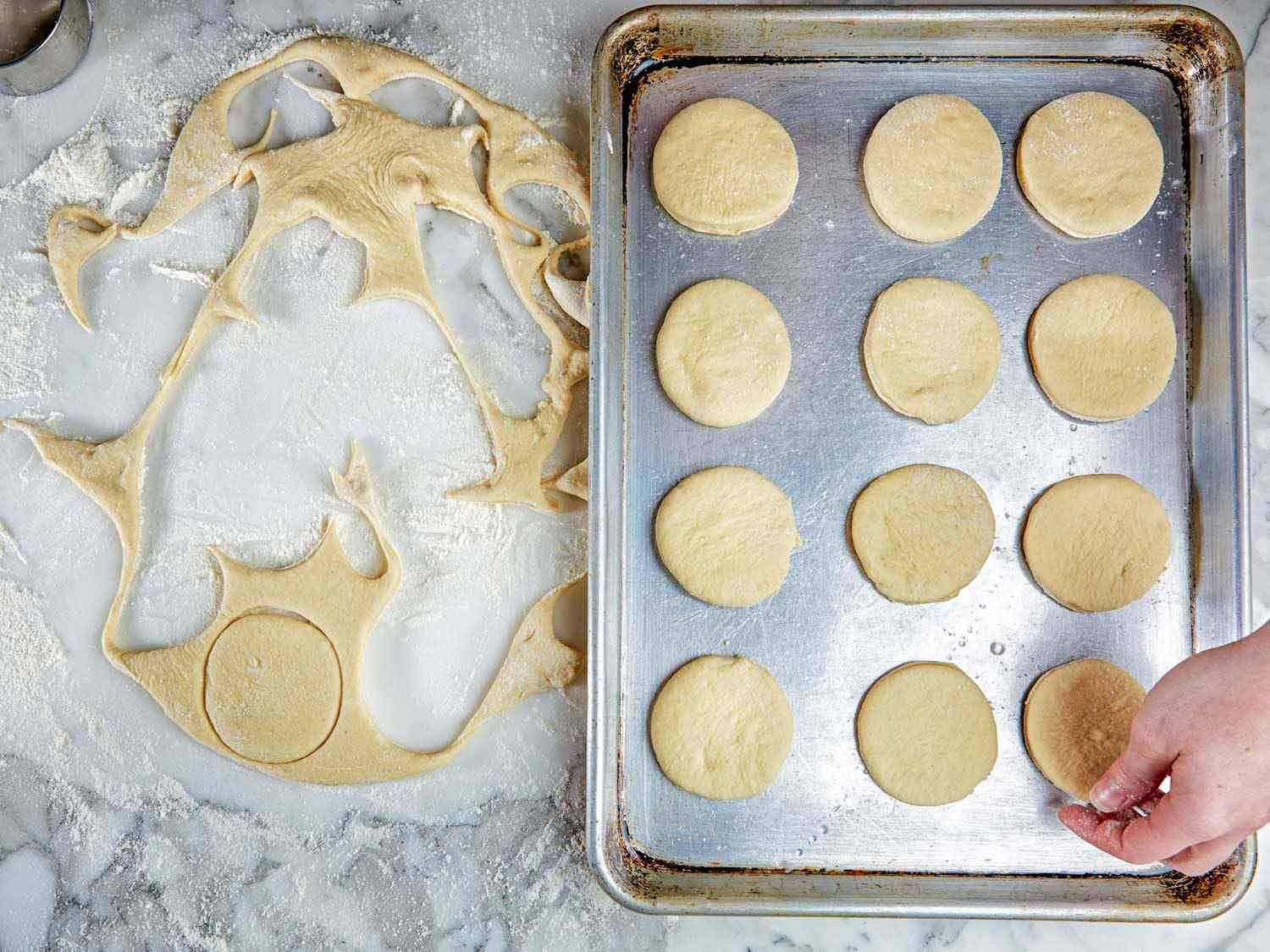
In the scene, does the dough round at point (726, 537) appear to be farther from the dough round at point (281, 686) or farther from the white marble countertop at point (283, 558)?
A: the dough round at point (281, 686)

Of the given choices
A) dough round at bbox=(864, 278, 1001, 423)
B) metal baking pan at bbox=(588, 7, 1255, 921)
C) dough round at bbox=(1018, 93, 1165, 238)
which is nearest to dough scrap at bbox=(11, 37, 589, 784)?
metal baking pan at bbox=(588, 7, 1255, 921)

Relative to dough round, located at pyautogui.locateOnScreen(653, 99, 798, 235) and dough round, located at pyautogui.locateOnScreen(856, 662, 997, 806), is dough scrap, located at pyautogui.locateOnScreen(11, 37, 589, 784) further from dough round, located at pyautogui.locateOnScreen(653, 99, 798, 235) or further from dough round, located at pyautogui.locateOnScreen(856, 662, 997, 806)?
dough round, located at pyautogui.locateOnScreen(856, 662, 997, 806)

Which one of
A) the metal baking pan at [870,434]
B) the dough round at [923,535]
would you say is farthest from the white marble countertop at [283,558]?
the dough round at [923,535]

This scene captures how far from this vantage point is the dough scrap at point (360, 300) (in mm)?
1177

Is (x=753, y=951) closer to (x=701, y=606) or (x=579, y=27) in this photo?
(x=701, y=606)

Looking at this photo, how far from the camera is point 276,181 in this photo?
1.20 m

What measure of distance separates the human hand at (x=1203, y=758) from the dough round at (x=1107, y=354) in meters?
0.34

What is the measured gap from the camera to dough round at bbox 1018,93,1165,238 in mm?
1122

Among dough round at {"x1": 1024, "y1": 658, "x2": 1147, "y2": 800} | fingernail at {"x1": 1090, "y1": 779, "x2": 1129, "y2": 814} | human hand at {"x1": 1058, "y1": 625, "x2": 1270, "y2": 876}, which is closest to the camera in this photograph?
human hand at {"x1": 1058, "y1": 625, "x2": 1270, "y2": 876}

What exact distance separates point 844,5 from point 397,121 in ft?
1.83

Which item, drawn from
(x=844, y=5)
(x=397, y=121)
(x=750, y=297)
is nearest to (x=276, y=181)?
(x=397, y=121)

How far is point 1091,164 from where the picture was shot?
1124 millimetres

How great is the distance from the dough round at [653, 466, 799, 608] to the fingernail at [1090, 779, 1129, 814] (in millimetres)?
389

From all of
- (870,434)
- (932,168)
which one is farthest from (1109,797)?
(932,168)
